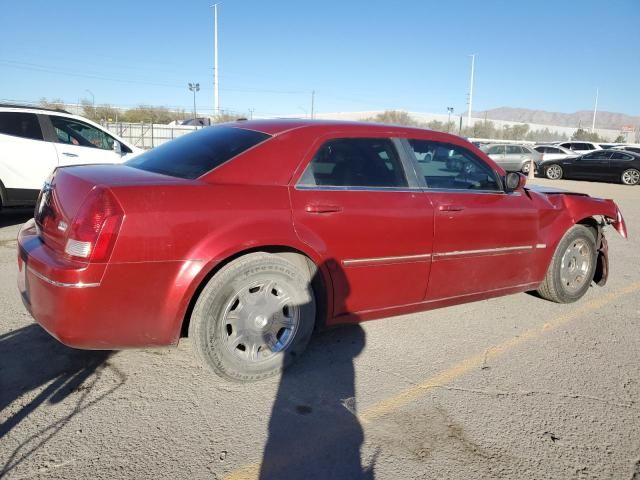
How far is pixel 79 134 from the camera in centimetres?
775

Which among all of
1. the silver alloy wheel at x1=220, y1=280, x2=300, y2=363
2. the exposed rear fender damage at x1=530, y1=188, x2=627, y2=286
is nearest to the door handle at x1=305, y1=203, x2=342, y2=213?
the silver alloy wheel at x1=220, y1=280, x2=300, y2=363

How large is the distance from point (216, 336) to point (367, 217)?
1.22m

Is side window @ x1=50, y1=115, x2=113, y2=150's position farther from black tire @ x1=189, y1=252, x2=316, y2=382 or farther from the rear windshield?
black tire @ x1=189, y1=252, x2=316, y2=382

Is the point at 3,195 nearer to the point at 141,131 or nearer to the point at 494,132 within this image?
the point at 141,131

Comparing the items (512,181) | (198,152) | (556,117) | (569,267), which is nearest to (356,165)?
(198,152)

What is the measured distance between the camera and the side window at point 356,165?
330cm

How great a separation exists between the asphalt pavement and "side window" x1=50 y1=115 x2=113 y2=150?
13.9 feet

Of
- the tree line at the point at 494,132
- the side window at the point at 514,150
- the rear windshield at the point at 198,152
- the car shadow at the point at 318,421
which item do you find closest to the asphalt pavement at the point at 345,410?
the car shadow at the point at 318,421

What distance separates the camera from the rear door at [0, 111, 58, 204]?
273 inches

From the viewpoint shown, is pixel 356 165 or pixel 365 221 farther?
pixel 356 165

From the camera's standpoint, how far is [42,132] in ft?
23.9

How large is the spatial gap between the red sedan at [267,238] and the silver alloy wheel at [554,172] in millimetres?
20845

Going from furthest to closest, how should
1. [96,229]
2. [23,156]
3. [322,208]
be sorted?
[23,156], [322,208], [96,229]

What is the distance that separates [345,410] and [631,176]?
22.9m
